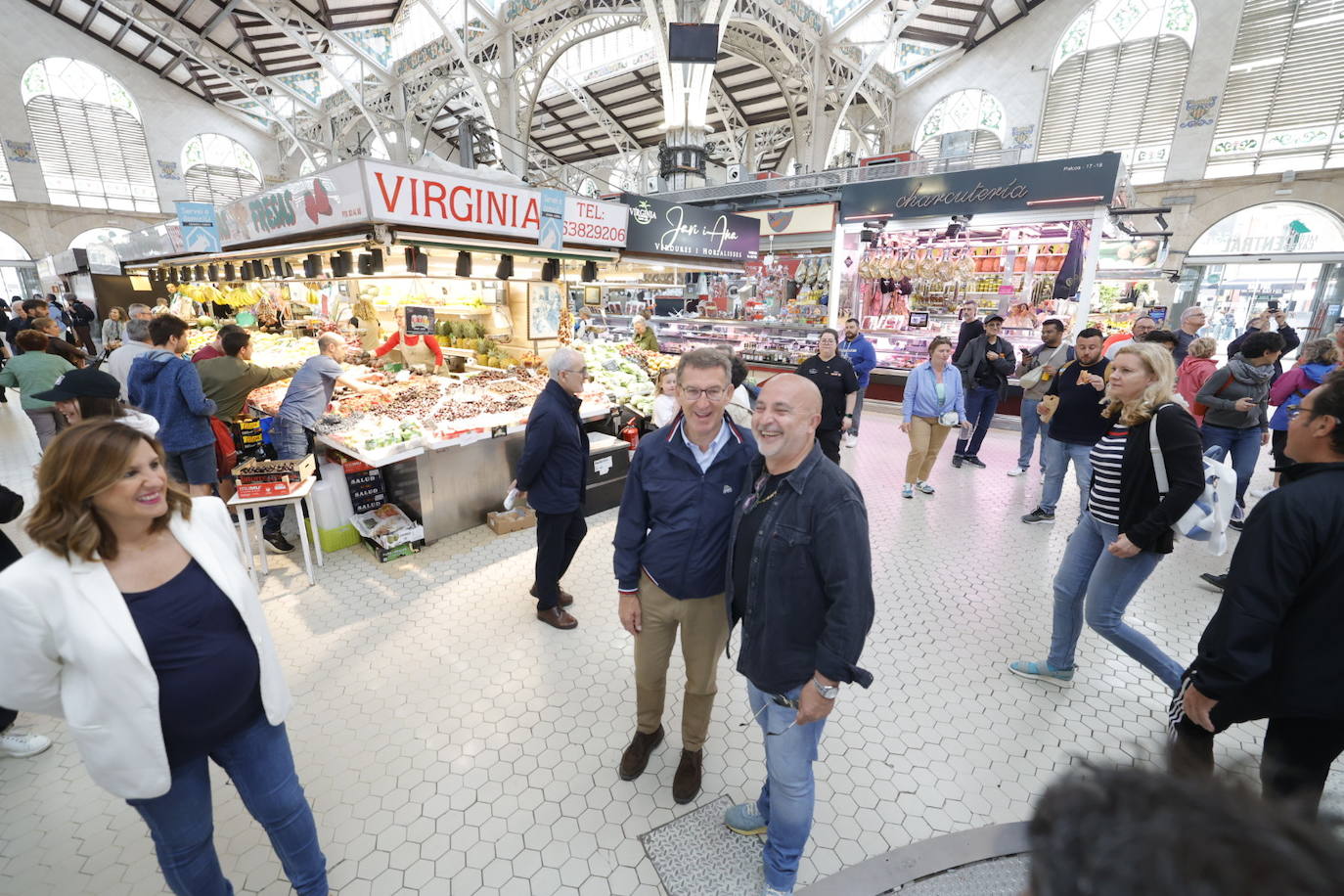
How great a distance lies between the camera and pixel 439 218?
14.4 ft

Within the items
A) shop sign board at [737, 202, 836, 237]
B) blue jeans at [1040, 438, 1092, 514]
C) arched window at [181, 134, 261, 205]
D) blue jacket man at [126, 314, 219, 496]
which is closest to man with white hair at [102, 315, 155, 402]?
blue jacket man at [126, 314, 219, 496]

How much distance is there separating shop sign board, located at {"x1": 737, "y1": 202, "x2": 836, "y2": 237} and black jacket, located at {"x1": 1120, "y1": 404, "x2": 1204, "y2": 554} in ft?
30.6

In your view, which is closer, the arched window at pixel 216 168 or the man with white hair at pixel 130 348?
the man with white hair at pixel 130 348

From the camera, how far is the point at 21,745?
8.15ft

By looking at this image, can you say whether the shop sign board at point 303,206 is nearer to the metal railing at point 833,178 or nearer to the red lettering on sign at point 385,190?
the red lettering on sign at point 385,190

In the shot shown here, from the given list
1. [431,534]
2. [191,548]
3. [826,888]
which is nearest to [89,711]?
[191,548]

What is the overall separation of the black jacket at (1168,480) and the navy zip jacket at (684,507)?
1.71 meters

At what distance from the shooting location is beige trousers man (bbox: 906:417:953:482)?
5.36 metres

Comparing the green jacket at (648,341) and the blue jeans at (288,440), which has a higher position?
the green jacket at (648,341)

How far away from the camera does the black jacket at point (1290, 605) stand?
59.8 inches

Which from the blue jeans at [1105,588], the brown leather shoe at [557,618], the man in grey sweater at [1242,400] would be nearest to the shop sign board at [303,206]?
the brown leather shoe at [557,618]

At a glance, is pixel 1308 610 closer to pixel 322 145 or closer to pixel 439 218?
pixel 439 218

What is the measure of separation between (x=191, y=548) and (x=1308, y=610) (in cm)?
314

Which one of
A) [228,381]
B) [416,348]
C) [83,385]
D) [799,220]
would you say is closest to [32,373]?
[228,381]
